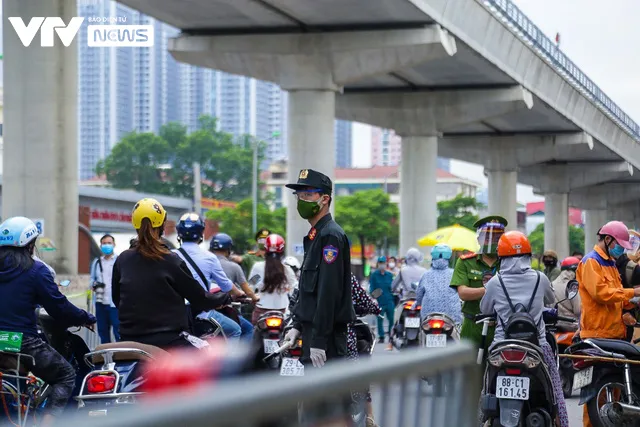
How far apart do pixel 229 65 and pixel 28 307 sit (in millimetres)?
26185

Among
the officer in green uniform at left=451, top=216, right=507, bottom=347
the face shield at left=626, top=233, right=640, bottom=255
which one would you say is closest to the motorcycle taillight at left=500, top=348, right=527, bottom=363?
the officer in green uniform at left=451, top=216, right=507, bottom=347

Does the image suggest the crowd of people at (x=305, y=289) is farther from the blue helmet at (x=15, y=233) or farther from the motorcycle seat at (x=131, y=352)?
the motorcycle seat at (x=131, y=352)

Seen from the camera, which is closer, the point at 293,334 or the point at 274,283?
the point at 293,334

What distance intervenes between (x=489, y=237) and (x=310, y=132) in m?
23.5

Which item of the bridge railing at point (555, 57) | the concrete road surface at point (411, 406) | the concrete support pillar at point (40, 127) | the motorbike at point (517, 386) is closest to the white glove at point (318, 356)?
the motorbike at point (517, 386)

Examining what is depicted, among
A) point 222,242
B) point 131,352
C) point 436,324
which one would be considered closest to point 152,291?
point 131,352

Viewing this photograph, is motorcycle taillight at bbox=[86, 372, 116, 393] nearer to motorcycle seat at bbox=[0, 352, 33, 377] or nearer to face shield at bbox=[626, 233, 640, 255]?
motorcycle seat at bbox=[0, 352, 33, 377]

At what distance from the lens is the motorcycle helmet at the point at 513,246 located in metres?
8.87

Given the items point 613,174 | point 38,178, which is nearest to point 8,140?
point 38,178

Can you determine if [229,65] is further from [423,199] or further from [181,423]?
[181,423]

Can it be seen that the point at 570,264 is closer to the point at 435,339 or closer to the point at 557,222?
the point at 435,339

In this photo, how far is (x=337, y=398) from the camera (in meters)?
3.06

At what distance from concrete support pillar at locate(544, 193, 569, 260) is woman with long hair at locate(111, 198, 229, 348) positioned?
64517mm

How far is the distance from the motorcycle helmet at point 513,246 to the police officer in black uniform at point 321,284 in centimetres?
151
